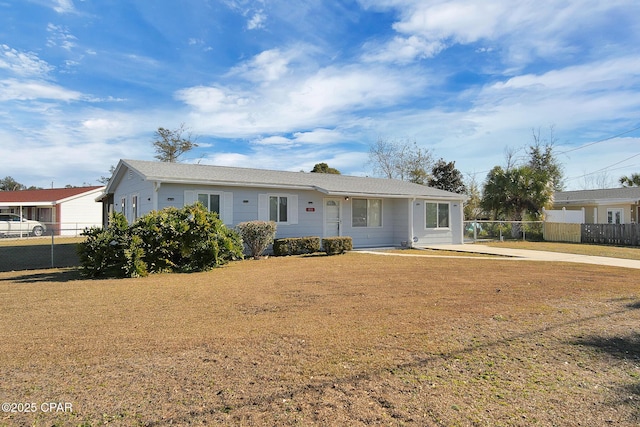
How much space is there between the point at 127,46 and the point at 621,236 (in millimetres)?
26557

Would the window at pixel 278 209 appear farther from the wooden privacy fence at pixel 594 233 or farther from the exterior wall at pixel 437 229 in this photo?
the wooden privacy fence at pixel 594 233

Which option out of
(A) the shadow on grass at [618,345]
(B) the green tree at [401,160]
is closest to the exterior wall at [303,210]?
(A) the shadow on grass at [618,345]

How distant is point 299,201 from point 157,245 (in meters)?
7.11

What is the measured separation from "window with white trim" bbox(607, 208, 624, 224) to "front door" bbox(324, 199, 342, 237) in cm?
2346

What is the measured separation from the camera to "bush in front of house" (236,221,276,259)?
14.2 m

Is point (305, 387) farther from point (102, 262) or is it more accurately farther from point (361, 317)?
point (102, 262)

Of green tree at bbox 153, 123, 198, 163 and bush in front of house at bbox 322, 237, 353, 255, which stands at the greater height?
green tree at bbox 153, 123, 198, 163

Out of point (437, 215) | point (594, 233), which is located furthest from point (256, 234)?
point (594, 233)

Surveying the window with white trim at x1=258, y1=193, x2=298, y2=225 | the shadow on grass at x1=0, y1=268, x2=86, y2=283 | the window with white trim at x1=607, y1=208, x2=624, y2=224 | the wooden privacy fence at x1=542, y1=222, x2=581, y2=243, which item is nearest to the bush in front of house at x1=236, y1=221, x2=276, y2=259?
the window with white trim at x1=258, y1=193, x2=298, y2=225

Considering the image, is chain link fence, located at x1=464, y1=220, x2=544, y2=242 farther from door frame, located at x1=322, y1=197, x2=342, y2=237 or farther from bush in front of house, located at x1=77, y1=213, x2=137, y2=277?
bush in front of house, located at x1=77, y1=213, x2=137, y2=277

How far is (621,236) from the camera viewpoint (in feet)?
71.7

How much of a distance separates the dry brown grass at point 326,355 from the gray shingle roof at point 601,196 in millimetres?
24342

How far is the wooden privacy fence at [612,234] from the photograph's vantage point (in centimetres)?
2139

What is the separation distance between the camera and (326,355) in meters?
4.22
